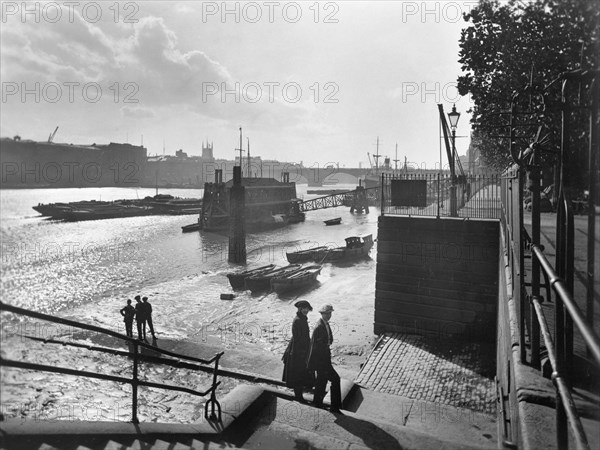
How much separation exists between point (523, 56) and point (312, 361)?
7.70 metres

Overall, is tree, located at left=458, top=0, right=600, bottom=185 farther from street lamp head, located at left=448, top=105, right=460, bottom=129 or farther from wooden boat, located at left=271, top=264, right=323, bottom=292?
wooden boat, located at left=271, top=264, right=323, bottom=292

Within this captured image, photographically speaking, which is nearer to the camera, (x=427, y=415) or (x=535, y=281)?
(x=535, y=281)

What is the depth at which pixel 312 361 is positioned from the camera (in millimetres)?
6695

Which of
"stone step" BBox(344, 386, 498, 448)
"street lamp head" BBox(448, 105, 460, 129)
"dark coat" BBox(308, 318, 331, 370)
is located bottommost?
"stone step" BBox(344, 386, 498, 448)

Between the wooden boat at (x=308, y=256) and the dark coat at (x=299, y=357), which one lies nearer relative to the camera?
the dark coat at (x=299, y=357)

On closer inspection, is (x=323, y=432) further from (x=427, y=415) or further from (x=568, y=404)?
(x=568, y=404)

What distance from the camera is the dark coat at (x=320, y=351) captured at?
6.69 metres

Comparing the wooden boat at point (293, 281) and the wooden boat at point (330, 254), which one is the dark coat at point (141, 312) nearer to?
the wooden boat at point (293, 281)

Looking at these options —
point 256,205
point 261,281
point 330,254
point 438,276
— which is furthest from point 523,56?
point 256,205

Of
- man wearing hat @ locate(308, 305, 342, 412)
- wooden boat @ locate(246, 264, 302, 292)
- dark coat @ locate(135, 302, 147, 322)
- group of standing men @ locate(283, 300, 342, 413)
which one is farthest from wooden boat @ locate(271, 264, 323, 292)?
man wearing hat @ locate(308, 305, 342, 412)

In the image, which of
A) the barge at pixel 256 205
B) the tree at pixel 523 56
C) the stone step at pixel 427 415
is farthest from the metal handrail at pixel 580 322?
the barge at pixel 256 205

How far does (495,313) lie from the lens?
43.7ft

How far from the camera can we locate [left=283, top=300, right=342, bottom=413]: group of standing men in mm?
6695

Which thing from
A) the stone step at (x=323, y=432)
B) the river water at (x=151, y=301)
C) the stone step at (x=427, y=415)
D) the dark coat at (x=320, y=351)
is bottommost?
the river water at (x=151, y=301)
